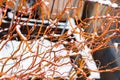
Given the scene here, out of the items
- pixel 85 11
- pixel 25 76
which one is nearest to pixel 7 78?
pixel 25 76

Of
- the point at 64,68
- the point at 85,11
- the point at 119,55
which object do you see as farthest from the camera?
the point at 85,11

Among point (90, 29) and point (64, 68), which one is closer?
point (64, 68)

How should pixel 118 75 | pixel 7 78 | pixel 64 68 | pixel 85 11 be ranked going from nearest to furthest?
1. pixel 7 78
2. pixel 64 68
3. pixel 118 75
4. pixel 85 11

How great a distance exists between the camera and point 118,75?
80.4 inches

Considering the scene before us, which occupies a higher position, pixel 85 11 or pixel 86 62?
pixel 85 11

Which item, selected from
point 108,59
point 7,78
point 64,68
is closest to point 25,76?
point 7,78

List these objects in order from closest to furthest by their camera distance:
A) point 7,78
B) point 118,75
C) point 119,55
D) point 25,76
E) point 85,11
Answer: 1. point 7,78
2. point 25,76
3. point 118,75
4. point 119,55
5. point 85,11

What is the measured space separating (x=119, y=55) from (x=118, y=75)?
0.20 m

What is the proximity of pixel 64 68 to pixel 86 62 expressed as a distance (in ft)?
0.51

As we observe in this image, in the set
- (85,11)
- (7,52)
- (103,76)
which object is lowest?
(103,76)

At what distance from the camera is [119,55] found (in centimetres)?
218

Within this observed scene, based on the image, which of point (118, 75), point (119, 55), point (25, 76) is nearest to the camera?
point (25, 76)

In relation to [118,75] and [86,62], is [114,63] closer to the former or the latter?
[118,75]

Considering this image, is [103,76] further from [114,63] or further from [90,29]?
[90,29]
